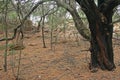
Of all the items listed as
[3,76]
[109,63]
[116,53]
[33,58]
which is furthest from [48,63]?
[116,53]

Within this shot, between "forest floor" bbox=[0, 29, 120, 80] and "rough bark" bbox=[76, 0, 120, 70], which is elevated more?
"rough bark" bbox=[76, 0, 120, 70]

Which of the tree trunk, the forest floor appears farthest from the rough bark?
the forest floor

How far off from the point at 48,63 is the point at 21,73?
143 cm

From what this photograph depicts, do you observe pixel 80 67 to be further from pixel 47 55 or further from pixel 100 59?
pixel 47 55

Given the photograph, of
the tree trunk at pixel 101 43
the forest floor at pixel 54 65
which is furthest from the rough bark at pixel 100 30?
the forest floor at pixel 54 65

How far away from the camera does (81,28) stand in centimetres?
816

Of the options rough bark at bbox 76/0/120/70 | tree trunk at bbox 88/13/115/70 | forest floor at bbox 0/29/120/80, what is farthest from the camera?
forest floor at bbox 0/29/120/80

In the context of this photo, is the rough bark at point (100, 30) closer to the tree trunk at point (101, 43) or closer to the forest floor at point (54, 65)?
the tree trunk at point (101, 43)

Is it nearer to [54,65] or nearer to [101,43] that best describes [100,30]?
[101,43]

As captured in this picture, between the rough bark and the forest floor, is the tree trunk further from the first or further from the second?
the forest floor

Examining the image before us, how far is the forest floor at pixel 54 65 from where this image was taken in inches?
307

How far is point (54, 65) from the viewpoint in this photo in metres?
9.18

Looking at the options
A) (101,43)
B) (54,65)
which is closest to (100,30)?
(101,43)

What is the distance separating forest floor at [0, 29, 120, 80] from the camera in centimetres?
780
